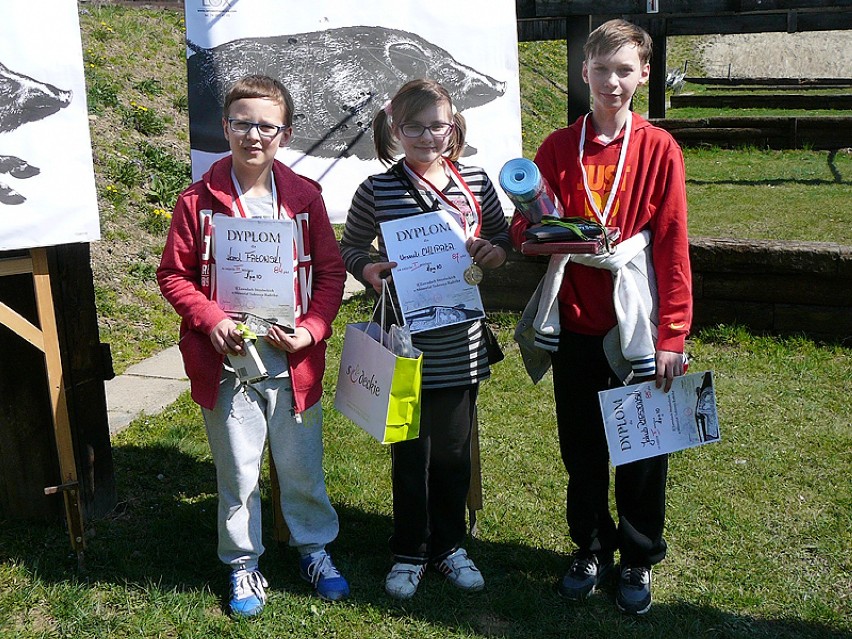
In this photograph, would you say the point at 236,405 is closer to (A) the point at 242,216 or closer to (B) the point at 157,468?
(A) the point at 242,216

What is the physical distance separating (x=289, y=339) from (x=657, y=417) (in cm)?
119

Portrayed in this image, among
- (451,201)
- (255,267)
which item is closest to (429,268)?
(451,201)

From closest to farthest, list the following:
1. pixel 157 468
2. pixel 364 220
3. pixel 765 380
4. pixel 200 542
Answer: pixel 364 220
pixel 200 542
pixel 157 468
pixel 765 380

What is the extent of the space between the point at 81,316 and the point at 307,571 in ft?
4.53

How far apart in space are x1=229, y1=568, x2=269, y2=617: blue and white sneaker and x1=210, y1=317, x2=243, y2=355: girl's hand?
838mm

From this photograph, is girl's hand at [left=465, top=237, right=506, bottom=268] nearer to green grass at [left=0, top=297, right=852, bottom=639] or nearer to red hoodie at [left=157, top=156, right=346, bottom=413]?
red hoodie at [left=157, top=156, right=346, bottom=413]

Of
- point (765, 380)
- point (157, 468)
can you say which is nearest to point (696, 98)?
point (765, 380)

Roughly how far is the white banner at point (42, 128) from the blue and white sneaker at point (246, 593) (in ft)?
4.29

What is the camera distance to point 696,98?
19.8m

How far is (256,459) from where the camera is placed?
Answer: 3078 millimetres

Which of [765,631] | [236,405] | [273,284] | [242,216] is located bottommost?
[765,631]

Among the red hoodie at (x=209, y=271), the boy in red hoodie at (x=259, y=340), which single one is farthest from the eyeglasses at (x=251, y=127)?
the red hoodie at (x=209, y=271)

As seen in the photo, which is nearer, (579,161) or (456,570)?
(579,161)

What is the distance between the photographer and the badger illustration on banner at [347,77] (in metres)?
3.77
